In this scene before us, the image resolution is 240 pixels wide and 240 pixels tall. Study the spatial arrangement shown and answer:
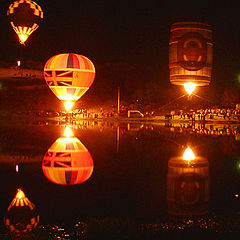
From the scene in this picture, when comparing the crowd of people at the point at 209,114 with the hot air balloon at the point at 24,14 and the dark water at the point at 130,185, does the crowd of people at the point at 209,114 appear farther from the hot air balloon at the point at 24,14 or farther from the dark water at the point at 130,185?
the dark water at the point at 130,185

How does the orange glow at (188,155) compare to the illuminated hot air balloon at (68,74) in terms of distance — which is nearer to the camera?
the orange glow at (188,155)

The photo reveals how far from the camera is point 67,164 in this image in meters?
7.06

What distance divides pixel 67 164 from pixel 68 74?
1087 centimetres

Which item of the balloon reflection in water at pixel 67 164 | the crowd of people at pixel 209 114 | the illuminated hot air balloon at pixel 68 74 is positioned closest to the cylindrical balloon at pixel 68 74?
the illuminated hot air balloon at pixel 68 74

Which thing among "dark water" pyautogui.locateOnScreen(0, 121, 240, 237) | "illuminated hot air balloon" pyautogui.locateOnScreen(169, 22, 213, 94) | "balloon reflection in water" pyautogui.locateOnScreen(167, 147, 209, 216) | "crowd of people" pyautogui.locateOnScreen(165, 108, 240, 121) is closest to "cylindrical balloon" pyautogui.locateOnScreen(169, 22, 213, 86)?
"illuminated hot air balloon" pyautogui.locateOnScreen(169, 22, 213, 94)

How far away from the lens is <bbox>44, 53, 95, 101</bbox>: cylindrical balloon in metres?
17.6

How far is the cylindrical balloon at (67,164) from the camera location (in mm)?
5906

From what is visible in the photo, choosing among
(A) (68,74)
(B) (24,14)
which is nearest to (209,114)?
(A) (68,74)

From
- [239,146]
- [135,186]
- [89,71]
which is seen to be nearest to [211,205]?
[135,186]

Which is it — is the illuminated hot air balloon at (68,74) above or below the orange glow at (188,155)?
above

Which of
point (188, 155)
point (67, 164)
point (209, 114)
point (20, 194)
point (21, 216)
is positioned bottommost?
point (21, 216)

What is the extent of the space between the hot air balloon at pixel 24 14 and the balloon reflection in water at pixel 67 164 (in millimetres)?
12684

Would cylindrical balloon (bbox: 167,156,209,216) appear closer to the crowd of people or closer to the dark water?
the dark water

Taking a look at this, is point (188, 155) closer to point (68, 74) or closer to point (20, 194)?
point (20, 194)
